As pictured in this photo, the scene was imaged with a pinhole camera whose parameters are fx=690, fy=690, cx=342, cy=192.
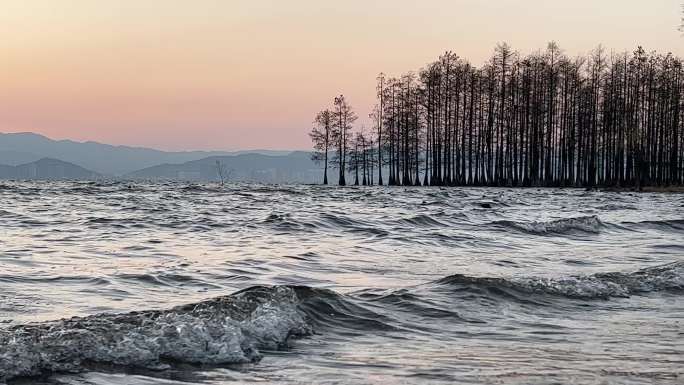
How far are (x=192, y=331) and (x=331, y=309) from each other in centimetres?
167

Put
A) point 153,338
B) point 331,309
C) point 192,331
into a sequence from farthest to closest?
point 331,309 → point 192,331 → point 153,338

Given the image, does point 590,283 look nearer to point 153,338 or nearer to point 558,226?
point 153,338

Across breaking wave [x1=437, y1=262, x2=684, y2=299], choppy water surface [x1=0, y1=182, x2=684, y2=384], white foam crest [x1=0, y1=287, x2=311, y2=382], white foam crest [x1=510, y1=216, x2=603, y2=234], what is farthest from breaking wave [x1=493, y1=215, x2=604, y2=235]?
white foam crest [x1=0, y1=287, x2=311, y2=382]

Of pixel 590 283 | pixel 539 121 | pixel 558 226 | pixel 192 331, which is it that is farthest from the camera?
pixel 539 121

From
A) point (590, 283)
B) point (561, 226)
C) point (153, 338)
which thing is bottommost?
point (561, 226)

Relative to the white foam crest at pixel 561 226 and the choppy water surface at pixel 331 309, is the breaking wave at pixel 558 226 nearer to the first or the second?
the white foam crest at pixel 561 226

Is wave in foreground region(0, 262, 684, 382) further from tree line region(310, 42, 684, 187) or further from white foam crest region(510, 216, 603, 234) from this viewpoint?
tree line region(310, 42, 684, 187)

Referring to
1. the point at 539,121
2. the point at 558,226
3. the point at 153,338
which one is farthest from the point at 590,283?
the point at 539,121

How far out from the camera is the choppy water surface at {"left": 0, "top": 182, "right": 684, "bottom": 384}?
4438 mm

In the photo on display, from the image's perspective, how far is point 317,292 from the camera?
6.86 metres

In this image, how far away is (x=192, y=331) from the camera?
5.12 meters

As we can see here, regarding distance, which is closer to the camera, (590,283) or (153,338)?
(153,338)

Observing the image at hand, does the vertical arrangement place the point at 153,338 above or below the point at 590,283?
above

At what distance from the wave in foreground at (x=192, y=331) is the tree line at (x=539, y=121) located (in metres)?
54.9
